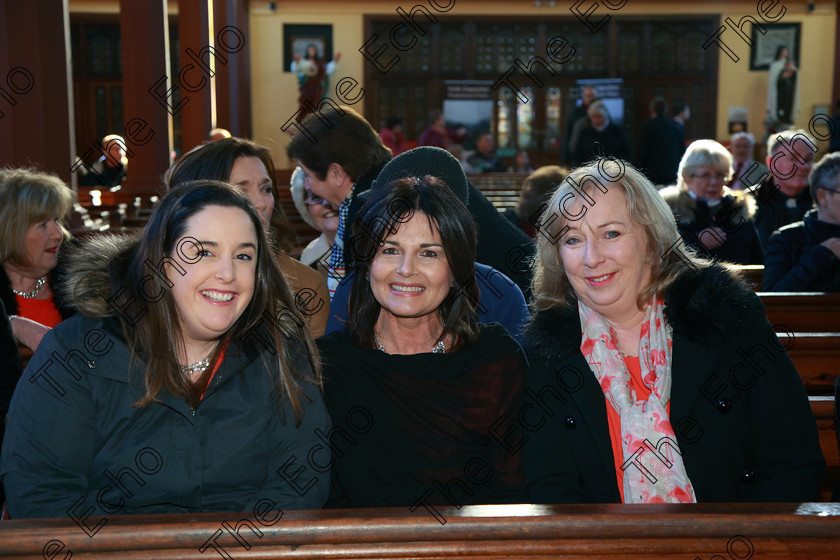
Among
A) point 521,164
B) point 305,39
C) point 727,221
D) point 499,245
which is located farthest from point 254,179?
point 305,39

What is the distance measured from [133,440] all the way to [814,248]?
304 cm

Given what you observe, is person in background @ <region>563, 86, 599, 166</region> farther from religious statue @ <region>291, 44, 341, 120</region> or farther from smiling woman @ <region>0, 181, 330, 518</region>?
smiling woman @ <region>0, 181, 330, 518</region>

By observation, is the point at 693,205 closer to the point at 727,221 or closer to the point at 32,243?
the point at 727,221

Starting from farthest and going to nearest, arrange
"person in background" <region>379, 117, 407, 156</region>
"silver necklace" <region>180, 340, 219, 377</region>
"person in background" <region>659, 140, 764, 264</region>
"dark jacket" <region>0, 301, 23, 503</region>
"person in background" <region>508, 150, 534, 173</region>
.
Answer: "person in background" <region>508, 150, 534, 173</region>, "person in background" <region>379, 117, 407, 156</region>, "person in background" <region>659, 140, 764, 264</region>, "dark jacket" <region>0, 301, 23, 503</region>, "silver necklace" <region>180, 340, 219, 377</region>

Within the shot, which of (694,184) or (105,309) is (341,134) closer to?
(105,309)

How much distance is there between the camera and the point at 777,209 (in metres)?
5.50

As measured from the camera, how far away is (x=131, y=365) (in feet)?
6.10

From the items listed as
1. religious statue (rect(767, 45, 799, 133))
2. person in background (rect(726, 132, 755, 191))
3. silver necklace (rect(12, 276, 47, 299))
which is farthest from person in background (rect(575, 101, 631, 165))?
religious statue (rect(767, 45, 799, 133))

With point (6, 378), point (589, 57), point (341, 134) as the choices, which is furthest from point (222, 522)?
point (589, 57)

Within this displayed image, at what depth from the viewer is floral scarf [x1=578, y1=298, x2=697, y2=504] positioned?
2.05m

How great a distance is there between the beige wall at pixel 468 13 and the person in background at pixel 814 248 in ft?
41.1

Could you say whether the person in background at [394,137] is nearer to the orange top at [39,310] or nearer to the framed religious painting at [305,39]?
the framed religious painting at [305,39]

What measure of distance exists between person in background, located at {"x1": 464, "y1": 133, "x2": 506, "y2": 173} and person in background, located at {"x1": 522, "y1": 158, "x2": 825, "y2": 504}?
1246 cm

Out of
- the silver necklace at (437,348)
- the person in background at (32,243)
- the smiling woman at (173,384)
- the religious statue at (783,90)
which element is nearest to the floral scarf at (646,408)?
the silver necklace at (437,348)
